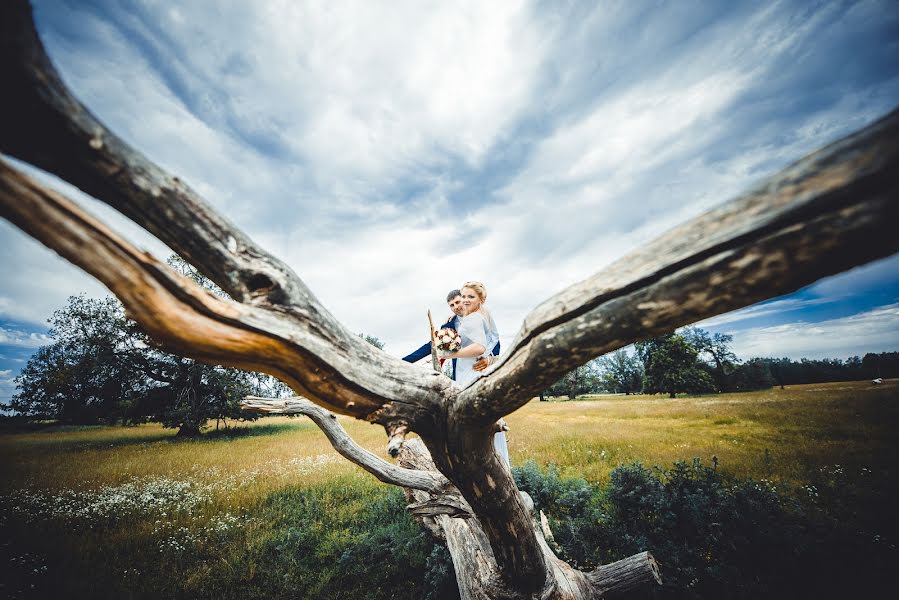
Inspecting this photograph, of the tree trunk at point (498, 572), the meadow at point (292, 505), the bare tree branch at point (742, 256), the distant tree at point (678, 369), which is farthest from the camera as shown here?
the distant tree at point (678, 369)

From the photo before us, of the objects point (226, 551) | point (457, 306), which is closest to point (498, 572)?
point (457, 306)

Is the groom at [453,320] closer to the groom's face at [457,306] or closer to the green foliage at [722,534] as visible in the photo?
the groom's face at [457,306]

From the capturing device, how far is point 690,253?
1150mm

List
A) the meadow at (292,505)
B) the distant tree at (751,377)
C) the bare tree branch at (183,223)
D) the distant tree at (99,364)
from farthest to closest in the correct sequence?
the distant tree at (751,377) → the distant tree at (99,364) → the meadow at (292,505) → the bare tree branch at (183,223)

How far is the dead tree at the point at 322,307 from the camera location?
947 millimetres

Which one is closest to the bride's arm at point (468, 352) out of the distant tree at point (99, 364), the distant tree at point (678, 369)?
the distant tree at point (99, 364)

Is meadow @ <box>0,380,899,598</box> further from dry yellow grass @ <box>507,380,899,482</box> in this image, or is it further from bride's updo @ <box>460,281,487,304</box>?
bride's updo @ <box>460,281,487,304</box>

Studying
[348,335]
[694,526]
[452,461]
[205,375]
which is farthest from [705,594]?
[205,375]

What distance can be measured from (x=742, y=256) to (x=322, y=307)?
1.91m

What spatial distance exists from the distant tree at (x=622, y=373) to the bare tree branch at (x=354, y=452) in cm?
8373

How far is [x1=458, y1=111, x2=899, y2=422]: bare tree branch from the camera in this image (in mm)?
873

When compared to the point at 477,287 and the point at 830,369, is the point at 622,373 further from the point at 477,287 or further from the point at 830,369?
the point at 477,287

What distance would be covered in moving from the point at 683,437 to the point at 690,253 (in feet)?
54.1

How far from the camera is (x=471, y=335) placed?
4.54 metres
